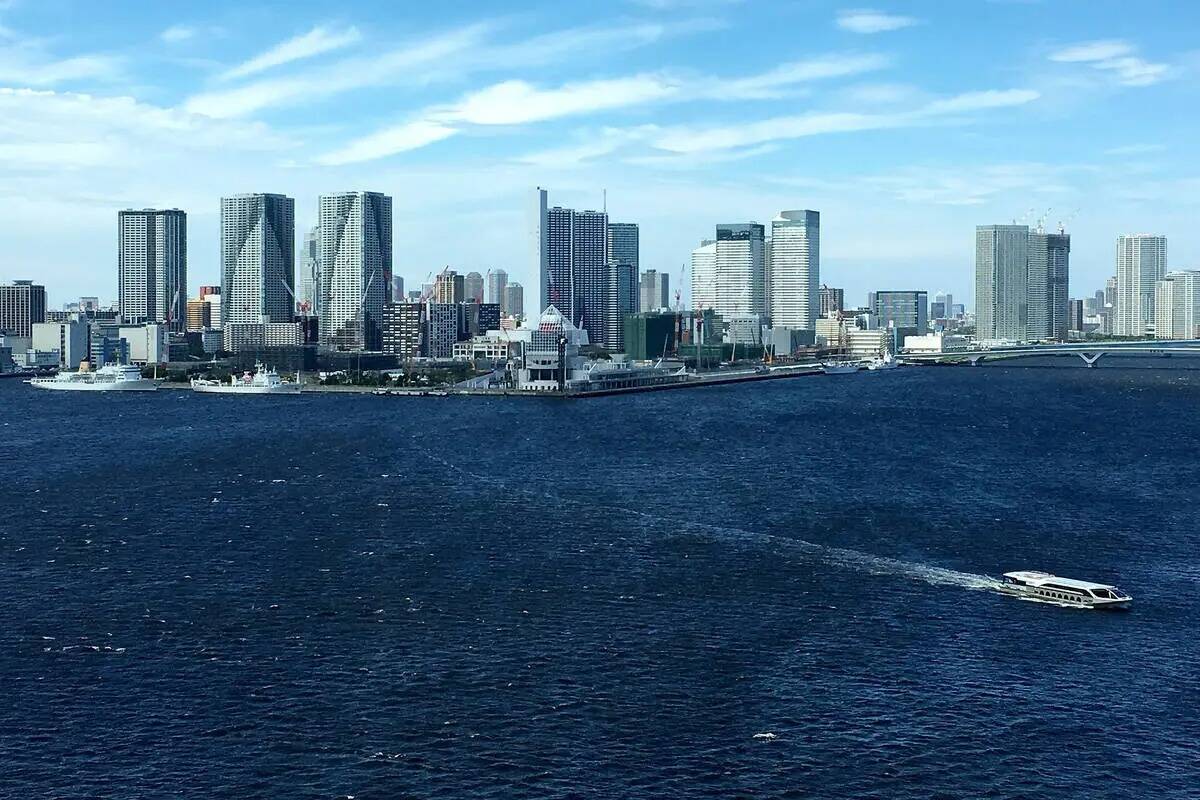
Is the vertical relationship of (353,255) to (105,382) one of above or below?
above

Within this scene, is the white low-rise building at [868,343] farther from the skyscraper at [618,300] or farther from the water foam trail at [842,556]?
the water foam trail at [842,556]

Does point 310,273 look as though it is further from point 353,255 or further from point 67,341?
point 67,341

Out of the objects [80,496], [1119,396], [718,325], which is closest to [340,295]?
[718,325]

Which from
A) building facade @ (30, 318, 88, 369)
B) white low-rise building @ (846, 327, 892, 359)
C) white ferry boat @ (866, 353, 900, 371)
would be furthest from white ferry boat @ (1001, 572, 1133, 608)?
white low-rise building @ (846, 327, 892, 359)

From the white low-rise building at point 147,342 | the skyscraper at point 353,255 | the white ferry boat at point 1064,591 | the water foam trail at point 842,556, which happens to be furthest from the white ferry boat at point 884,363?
the white ferry boat at point 1064,591

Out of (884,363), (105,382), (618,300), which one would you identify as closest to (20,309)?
(105,382)

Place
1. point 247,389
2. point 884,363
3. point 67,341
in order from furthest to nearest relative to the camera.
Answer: point 884,363 → point 67,341 → point 247,389

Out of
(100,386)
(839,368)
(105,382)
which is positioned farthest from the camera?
(839,368)

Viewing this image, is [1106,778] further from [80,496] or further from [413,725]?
[80,496]
